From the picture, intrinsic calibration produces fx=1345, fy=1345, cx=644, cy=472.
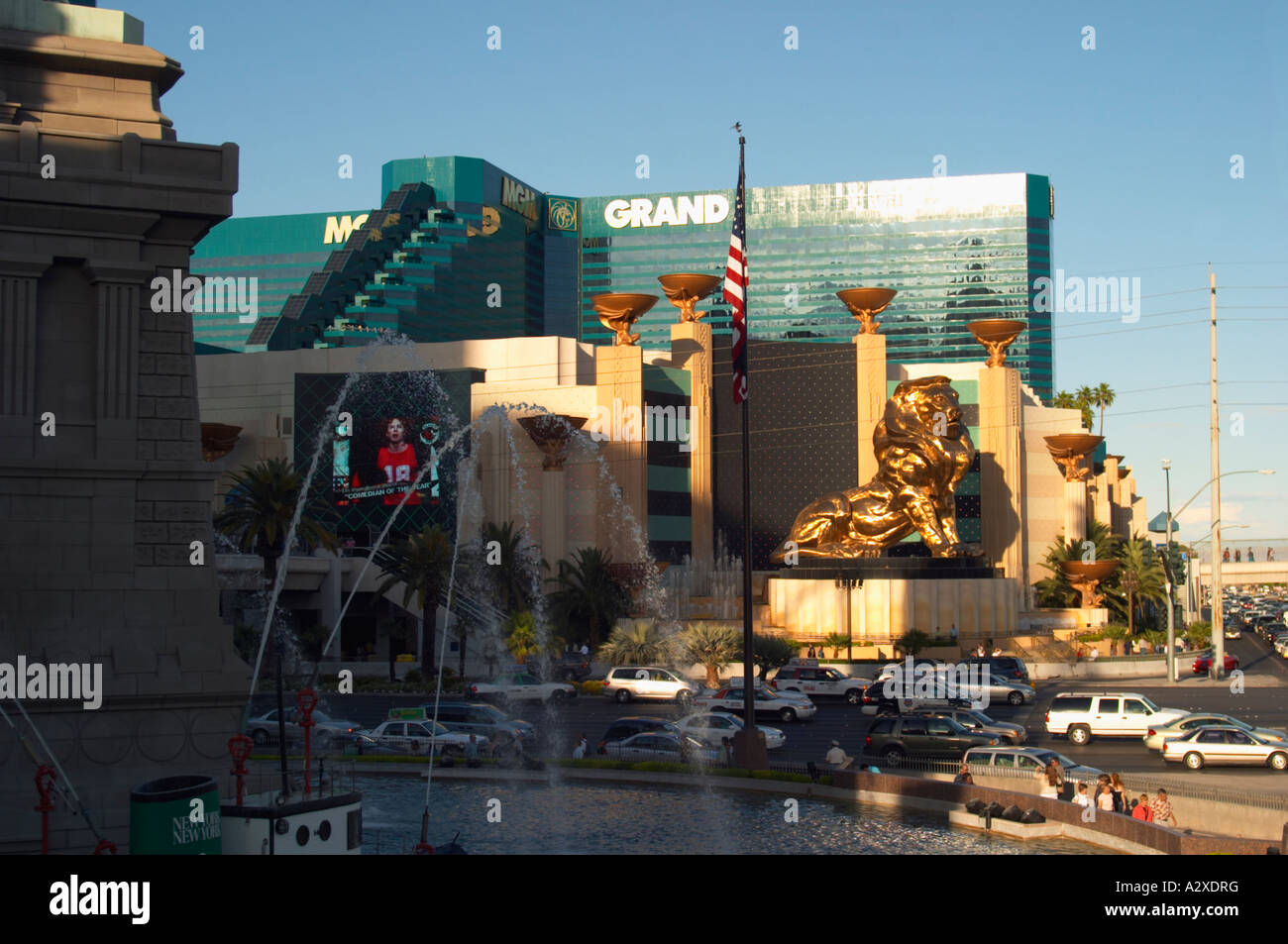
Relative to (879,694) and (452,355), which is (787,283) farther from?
(879,694)

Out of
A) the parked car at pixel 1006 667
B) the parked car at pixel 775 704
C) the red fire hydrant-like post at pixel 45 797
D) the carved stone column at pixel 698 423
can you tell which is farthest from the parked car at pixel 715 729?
the carved stone column at pixel 698 423

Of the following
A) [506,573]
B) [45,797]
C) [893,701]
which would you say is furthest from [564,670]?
[45,797]

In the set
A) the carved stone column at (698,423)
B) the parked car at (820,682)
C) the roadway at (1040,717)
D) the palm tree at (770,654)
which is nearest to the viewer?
the roadway at (1040,717)

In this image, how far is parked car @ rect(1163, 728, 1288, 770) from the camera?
31875mm

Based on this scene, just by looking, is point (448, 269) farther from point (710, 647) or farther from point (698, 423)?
point (710, 647)

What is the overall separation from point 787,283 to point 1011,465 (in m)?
121

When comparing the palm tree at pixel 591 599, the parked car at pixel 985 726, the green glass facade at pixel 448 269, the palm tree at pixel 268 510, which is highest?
the green glass facade at pixel 448 269

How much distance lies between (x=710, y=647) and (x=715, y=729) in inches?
720

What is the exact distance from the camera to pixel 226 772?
19750 mm

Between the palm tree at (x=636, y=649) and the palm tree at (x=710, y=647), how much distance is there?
0.89 m

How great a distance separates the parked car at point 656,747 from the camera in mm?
30984

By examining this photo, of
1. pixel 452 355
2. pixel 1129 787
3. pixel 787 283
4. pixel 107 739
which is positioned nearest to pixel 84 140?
pixel 107 739

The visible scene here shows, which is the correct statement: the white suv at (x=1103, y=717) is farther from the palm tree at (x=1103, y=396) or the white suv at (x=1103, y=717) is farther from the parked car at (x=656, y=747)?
the palm tree at (x=1103, y=396)

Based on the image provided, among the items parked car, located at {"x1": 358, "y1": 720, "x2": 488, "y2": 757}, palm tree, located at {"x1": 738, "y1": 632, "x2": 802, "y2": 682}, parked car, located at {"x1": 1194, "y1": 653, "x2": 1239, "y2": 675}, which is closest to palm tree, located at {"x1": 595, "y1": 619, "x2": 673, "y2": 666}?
palm tree, located at {"x1": 738, "y1": 632, "x2": 802, "y2": 682}
